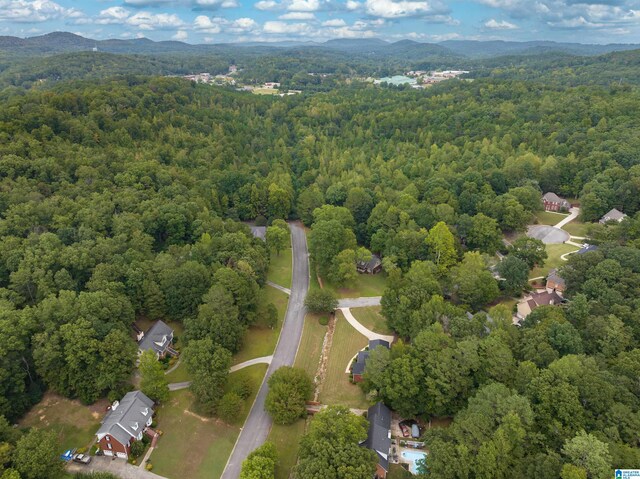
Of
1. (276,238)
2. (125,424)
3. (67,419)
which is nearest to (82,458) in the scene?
(125,424)

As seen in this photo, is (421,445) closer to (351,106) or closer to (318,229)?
(318,229)

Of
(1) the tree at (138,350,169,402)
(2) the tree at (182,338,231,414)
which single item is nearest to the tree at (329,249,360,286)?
(2) the tree at (182,338,231,414)

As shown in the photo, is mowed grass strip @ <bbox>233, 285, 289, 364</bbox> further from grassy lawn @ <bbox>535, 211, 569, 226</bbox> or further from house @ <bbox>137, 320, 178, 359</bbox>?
grassy lawn @ <bbox>535, 211, 569, 226</bbox>

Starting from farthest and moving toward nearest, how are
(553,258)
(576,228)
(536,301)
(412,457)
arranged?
(576,228), (553,258), (536,301), (412,457)

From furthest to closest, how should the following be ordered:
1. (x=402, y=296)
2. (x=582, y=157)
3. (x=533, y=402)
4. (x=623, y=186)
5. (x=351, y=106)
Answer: (x=351, y=106), (x=582, y=157), (x=623, y=186), (x=402, y=296), (x=533, y=402)

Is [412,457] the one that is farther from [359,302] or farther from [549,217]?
[549,217]

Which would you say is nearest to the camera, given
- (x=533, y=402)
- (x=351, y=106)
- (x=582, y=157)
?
(x=533, y=402)

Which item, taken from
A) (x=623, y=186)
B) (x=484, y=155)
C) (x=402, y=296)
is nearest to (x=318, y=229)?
(x=402, y=296)
